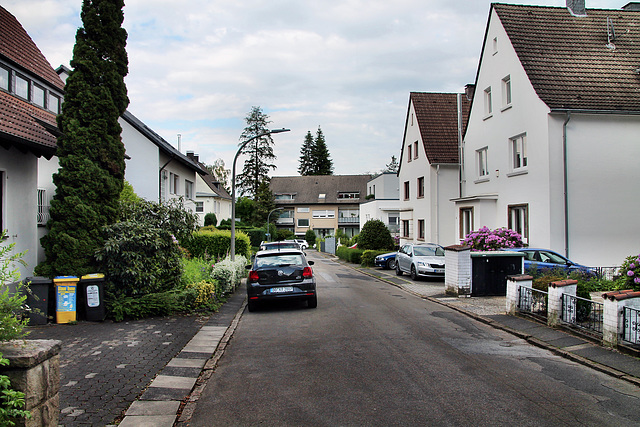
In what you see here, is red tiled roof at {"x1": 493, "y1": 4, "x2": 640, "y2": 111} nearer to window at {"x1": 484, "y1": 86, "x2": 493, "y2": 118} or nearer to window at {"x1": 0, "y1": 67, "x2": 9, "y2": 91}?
window at {"x1": 484, "y1": 86, "x2": 493, "y2": 118}

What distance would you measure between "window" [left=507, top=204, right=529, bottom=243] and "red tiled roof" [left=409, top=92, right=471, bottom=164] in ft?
28.5

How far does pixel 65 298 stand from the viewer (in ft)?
31.0

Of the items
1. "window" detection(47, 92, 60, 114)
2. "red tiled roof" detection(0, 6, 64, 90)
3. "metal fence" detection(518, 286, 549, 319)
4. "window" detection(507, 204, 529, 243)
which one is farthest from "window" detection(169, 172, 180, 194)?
"metal fence" detection(518, 286, 549, 319)

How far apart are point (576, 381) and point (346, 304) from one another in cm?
750

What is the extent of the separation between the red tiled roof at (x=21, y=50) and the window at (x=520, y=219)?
1764 cm

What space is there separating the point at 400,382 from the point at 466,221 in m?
19.4

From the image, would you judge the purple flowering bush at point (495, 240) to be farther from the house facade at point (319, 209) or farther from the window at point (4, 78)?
the house facade at point (319, 209)

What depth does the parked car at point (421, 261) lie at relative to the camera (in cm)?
1928

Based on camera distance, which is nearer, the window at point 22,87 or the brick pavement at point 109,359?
the brick pavement at point 109,359

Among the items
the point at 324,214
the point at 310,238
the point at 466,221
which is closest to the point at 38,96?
the point at 466,221

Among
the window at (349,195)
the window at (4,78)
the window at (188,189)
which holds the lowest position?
the window at (188,189)

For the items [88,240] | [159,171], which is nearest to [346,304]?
[88,240]

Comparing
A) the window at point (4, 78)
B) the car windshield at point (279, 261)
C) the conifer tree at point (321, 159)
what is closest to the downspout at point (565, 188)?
the car windshield at point (279, 261)

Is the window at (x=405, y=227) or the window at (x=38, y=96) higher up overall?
the window at (x=38, y=96)
